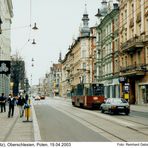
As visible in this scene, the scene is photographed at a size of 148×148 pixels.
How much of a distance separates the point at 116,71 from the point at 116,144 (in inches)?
1949

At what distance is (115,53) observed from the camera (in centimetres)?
5753

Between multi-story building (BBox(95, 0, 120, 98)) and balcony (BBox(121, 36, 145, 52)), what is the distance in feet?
17.1

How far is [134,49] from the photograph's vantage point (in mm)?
47688

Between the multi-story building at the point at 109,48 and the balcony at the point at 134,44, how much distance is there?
5.22 meters

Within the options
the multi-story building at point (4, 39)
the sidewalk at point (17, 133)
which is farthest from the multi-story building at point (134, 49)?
the sidewalk at point (17, 133)

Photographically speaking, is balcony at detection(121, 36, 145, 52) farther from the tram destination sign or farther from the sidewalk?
the tram destination sign

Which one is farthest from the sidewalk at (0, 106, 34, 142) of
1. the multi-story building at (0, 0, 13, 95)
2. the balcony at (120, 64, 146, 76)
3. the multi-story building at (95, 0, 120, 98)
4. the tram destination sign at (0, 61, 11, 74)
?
the multi-story building at (95, 0, 120, 98)

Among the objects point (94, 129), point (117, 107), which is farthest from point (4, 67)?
point (117, 107)

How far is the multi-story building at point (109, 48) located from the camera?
5488cm

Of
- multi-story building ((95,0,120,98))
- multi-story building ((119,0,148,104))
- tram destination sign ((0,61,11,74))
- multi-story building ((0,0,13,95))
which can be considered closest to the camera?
tram destination sign ((0,61,11,74))

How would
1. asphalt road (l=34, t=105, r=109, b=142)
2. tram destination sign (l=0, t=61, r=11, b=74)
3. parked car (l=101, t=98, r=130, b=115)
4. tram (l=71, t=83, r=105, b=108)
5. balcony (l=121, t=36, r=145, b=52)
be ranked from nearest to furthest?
1. asphalt road (l=34, t=105, r=109, b=142)
2. tram destination sign (l=0, t=61, r=11, b=74)
3. parked car (l=101, t=98, r=130, b=115)
4. tram (l=71, t=83, r=105, b=108)
5. balcony (l=121, t=36, r=145, b=52)

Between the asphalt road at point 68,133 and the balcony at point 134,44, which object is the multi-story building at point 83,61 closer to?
the balcony at point 134,44

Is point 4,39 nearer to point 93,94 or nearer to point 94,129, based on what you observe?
point 93,94

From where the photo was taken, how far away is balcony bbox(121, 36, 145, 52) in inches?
1785
